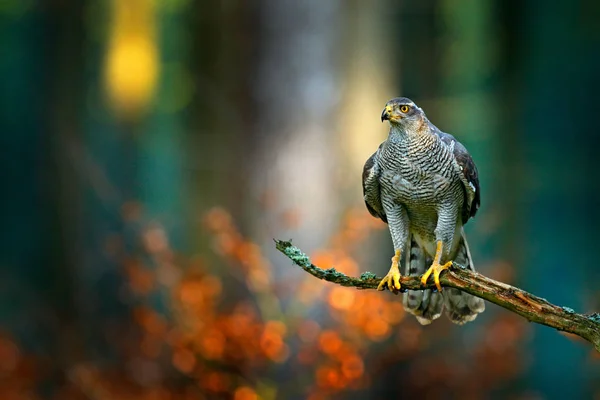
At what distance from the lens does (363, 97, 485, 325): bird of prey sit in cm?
241

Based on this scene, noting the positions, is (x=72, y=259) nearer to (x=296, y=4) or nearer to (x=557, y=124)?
(x=296, y=4)

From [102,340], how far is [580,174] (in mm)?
4582

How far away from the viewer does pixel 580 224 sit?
23.3 feet

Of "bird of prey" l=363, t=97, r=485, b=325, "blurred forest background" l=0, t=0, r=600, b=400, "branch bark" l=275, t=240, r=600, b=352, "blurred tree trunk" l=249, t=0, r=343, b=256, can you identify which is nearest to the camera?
"branch bark" l=275, t=240, r=600, b=352

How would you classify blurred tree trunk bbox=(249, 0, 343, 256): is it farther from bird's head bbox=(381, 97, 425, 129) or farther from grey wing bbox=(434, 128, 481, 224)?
bird's head bbox=(381, 97, 425, 129)

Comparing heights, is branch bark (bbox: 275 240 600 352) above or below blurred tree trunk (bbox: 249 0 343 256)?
below

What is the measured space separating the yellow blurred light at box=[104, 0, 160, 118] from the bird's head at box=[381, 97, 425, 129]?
5302mm

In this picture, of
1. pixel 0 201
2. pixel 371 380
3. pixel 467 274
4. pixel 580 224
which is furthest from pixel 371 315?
Answer: pixel 0 201

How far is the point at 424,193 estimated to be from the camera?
2.51m

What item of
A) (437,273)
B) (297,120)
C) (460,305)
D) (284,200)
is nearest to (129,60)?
(297,120)

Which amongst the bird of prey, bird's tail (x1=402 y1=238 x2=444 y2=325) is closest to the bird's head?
the bird of prey

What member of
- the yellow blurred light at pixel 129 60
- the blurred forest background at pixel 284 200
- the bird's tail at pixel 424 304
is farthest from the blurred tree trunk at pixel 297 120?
the yellow blurred light at pixel 129 60

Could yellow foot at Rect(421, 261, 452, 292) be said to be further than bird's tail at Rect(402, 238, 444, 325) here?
No

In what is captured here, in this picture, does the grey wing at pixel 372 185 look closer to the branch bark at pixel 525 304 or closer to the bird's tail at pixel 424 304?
the bird's tail at pixel 424 304
